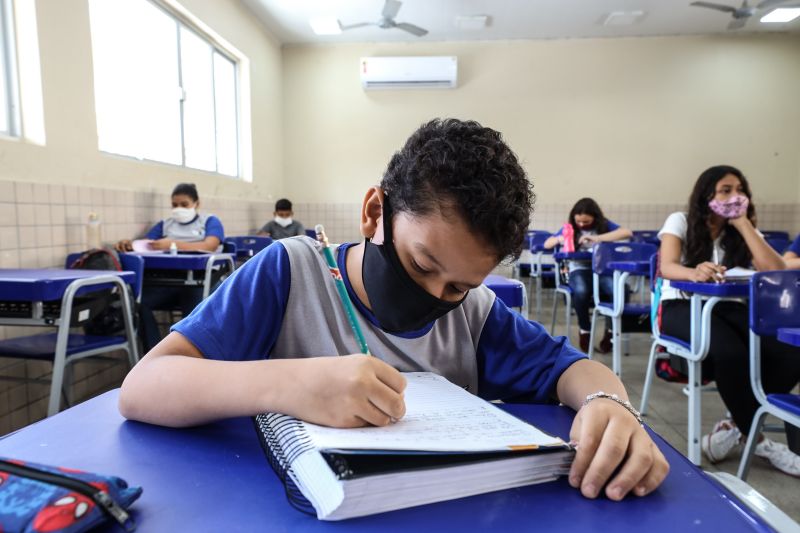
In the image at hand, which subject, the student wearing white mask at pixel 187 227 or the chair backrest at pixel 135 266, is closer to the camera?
the chair backrest at pixel 135 266

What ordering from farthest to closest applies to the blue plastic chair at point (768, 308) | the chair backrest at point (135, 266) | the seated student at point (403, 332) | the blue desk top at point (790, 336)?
the chair backrest at point (135, 266) < the blue plastic chair at point (768, 308) < the blue desk top at point (790, 336) < the seated student at point (403, 332)

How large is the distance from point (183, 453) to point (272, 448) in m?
0.11

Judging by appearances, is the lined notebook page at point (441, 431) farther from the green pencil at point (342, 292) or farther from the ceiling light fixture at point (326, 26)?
the ceiling light fixture at point (326, 26)

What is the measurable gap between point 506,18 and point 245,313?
5.74 m

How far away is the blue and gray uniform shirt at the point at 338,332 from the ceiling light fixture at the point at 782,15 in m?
6.15

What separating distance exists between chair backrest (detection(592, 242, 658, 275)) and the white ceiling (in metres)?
3.19

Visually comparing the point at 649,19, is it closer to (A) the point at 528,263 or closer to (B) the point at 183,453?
(A) the point at 528,263

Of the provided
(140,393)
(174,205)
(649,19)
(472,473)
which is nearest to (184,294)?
(174,205)

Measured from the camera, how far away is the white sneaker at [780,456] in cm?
191

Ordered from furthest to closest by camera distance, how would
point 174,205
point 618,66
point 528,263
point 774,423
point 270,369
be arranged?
1. point 618,66
2. point 528,263
3. point 174,205
4. point 774,423
5. point 270,369

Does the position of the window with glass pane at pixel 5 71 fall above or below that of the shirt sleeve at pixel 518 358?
above

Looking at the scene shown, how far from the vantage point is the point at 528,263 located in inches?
214

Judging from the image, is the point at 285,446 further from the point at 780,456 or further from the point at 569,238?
the point at 569,238

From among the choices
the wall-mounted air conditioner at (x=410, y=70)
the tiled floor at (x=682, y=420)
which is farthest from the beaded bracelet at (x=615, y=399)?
the wall-mounted air conditioner at (x=410, y=70)
